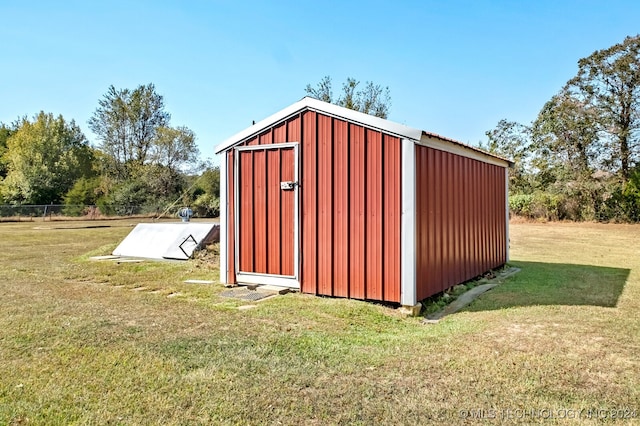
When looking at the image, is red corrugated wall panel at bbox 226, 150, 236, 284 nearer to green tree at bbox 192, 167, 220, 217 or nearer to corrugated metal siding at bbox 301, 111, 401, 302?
corrugated metal siding at bbox 301, 111, 401, 302

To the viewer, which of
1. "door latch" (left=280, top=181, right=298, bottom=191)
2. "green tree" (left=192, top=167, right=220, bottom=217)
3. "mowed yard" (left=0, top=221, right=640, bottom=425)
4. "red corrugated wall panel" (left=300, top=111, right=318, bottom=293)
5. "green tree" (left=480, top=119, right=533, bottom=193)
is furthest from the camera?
"green tree" (left=192, top=167, right=220, bottom=217)

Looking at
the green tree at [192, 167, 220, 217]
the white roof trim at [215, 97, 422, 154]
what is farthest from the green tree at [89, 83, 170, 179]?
the white roof trim at [215, 97, 422, 154]

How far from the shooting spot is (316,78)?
2555cm

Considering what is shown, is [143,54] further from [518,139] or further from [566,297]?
[518,139]

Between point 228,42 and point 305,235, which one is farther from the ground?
point 228,42

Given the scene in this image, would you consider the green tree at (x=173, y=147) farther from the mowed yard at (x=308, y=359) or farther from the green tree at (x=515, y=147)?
the mowed yard at (x=308, y=359)

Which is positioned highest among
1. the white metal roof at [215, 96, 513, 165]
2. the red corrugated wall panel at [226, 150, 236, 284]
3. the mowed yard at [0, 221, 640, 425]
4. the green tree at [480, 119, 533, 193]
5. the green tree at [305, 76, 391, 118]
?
the green tree at [305, 76, 391, 118]

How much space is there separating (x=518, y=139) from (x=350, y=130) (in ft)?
85.5

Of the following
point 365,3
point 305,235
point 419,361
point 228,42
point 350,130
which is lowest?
point 419,361

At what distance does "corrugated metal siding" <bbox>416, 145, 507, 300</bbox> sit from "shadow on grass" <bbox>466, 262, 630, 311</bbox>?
0.55 m

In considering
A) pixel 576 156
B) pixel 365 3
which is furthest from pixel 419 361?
pixel 576 156

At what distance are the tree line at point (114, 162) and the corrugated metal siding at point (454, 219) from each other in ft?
87.8

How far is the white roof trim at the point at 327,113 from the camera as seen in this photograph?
5.20 metres

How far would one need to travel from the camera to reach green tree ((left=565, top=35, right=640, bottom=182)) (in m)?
22.0
